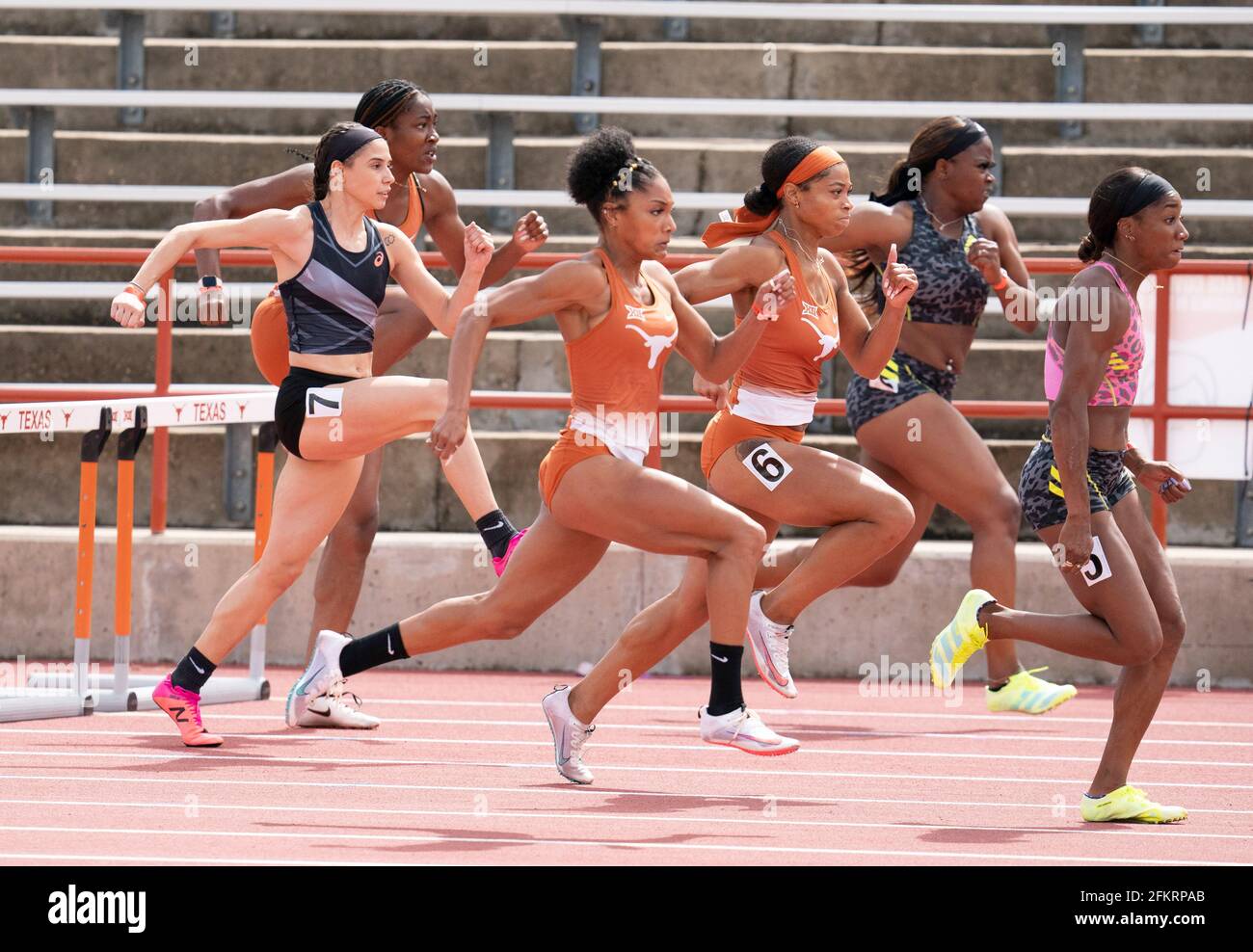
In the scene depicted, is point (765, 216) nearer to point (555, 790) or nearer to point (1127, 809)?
point (555, 790)

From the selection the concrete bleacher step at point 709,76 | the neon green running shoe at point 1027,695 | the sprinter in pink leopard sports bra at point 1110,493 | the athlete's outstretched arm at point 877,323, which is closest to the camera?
the sprinter in pink leopard sports bra at point 1110,493

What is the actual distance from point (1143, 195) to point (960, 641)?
1.57 meters

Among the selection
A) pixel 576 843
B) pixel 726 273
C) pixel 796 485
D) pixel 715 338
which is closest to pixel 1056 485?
pixel 796 485

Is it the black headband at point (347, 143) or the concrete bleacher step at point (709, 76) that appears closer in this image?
the black headband at point (347, 143)

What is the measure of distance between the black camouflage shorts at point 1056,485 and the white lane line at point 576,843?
1173 mm

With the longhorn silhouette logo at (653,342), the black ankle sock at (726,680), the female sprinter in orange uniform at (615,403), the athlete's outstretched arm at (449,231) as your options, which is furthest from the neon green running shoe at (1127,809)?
the athlete's outstretched arm at (449,231)

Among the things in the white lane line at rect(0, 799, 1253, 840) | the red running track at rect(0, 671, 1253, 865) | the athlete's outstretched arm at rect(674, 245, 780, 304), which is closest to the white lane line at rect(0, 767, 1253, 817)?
the red running track at rect(0, 671, 1253, 865)

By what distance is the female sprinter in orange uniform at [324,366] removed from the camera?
7191 mm

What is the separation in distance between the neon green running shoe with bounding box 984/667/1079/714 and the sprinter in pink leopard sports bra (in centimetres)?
135

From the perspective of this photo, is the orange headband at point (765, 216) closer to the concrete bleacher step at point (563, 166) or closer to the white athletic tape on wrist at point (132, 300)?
the white athletic tape on wrist at point (132, 300)

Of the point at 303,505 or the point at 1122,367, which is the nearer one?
the point at 1122,367

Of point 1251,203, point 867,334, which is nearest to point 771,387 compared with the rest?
point 867,334

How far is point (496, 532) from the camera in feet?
24.6

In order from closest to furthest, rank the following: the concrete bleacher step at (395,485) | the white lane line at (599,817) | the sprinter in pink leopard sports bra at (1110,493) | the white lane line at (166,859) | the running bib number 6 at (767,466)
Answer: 1. the white lane line at (166,859)
2. the white lane line at (599,817)
3. the sprinter in pink leopard sports bra at (1110,493)
4. the running bib number 6 at (767,466)
5. the concrete bleacher step at (395,485)
